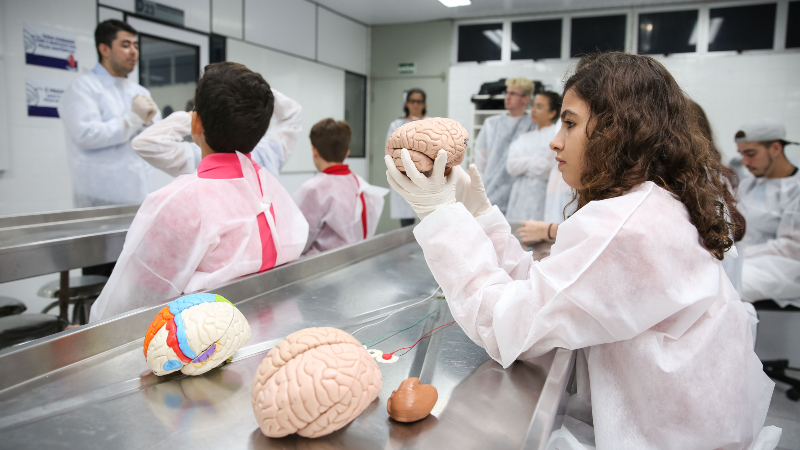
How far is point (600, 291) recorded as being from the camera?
0.83 m

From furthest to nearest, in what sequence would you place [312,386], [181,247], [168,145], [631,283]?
[168,145] < [181,247] < [631,283] < [312,386]

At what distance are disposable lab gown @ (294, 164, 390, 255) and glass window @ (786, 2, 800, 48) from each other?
16.0 feet

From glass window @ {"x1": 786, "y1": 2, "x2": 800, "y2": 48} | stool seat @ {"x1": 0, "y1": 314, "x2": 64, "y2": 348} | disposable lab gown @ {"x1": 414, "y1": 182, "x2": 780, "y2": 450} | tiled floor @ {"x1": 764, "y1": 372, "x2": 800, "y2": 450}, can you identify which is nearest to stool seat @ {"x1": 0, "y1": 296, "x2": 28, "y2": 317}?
stool seat @ {"x1": 0, "y1": 314, "x2": 64, "y2": 348}

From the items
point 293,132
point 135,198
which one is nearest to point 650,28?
point 293,132

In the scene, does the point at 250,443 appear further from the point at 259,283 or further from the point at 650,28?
the point at 650,28

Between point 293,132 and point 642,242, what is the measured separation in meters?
2.04

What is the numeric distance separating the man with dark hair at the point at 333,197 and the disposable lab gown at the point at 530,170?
1.47 m

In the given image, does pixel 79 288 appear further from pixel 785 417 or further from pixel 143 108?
pixel 785 417

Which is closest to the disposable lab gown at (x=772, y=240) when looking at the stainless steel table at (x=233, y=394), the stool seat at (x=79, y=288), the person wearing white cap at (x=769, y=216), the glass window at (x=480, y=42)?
the person wearing white cap at (x=769, y=216)

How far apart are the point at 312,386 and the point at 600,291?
19.4 inches

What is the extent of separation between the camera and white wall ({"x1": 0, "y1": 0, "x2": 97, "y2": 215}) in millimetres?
3055

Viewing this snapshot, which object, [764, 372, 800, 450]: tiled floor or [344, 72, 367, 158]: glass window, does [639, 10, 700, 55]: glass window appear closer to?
[344, 72, 367, 158]: glass window

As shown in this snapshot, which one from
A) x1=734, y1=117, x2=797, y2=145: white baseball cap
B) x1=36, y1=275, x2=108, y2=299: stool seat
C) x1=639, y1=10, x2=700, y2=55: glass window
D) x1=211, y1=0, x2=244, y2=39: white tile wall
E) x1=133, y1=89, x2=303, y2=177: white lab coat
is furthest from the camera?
x1=639, y1=10, x2=700, y2=55: glass window

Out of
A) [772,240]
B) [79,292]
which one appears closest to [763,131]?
[772,240]
